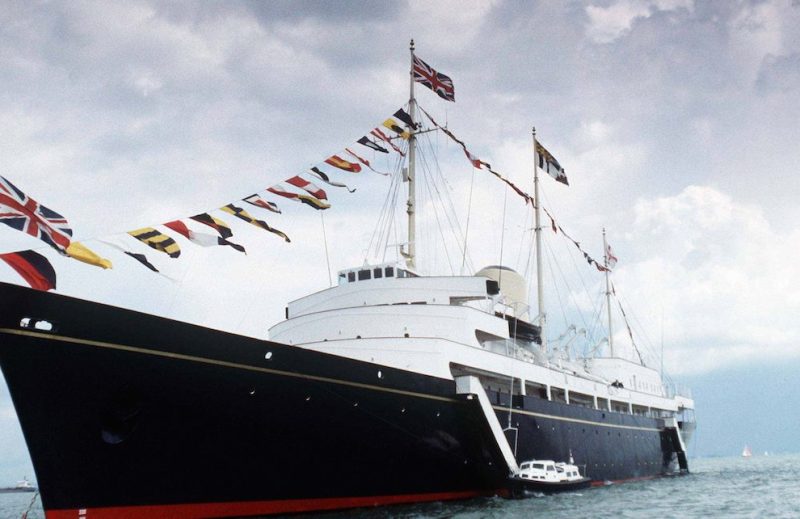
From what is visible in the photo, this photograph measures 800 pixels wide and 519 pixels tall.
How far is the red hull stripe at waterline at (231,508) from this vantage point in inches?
561

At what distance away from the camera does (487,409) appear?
2288cm

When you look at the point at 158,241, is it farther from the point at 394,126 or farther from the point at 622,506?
the point at 622,506

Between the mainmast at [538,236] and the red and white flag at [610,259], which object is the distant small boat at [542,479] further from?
the red and white flag at [610,259]

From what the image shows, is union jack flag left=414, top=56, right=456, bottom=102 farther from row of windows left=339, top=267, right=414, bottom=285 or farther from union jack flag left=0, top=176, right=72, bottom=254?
union jack flag left=0, top=176, right=72, bottom=254

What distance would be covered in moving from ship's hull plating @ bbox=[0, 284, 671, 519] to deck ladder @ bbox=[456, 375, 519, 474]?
453mm

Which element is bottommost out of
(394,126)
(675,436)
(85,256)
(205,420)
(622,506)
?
(622,506)

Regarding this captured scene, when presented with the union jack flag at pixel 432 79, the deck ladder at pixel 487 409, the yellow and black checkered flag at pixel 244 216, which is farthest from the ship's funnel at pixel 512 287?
the yellow and black checkered flag at pixel 244 216

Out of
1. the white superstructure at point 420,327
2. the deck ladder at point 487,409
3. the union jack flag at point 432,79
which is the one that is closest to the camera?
the deck ladder at point 487,409

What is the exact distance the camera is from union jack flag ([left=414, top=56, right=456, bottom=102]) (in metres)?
31.1

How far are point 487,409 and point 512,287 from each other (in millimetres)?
12212

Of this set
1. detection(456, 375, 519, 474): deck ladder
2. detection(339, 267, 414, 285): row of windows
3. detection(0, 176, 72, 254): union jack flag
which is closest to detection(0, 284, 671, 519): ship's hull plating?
detection(456, 375, 519, 474): deck ladder

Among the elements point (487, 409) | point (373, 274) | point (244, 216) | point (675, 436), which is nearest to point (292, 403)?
point (244, 216)

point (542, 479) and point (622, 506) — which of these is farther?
point (542, 479)

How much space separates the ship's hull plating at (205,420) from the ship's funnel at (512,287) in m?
12.0
